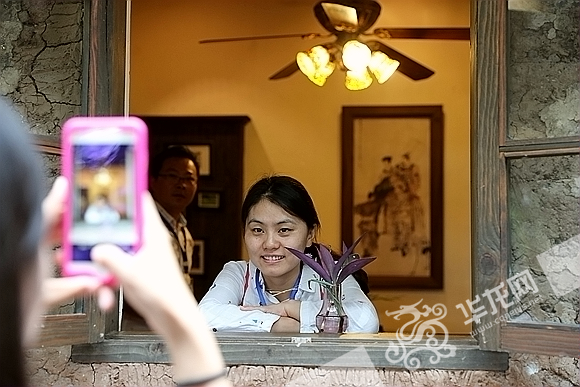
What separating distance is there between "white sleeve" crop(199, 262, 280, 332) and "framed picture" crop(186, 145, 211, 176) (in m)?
1.98

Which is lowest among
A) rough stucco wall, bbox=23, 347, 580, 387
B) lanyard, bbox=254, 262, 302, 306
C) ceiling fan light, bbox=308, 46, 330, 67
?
rough stucco wall, bbox=23, 347, 580, 387

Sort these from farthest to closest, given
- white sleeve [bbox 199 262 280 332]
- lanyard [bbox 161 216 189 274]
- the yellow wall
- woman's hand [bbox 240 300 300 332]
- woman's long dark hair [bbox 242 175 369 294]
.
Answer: the yellow wall
lanyard [bbox 161 216 189 274]
woman's long dark hair [bbox 242 175 369 294]
woman's hand [bbox 240 300 300 332]
white sleeve [bbox 199 262 280 332]

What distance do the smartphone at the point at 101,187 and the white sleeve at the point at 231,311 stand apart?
1.47 metres

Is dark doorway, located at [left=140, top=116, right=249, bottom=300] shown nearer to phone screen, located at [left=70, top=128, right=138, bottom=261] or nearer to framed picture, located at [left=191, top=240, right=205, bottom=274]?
framed picture, located at [left=191, top=240, right=205, bottom=274]

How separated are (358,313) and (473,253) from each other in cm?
70

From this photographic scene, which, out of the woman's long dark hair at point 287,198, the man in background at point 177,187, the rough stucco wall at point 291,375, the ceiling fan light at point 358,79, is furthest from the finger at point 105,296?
the man in background at point 177,187

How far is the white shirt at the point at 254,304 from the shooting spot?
236cm

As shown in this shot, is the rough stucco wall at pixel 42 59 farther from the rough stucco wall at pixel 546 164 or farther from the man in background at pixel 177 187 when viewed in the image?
the man in background at pixel 177 187

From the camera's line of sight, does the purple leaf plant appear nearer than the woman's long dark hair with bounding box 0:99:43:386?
No

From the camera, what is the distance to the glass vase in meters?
2.33

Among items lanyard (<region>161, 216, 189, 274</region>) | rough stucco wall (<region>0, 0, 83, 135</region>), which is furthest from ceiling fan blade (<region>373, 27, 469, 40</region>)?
rough stucco wall (<region>0, 0, 83, 135</region>)

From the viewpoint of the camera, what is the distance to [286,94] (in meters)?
4.79

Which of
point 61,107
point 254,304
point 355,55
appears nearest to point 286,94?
point 355,55

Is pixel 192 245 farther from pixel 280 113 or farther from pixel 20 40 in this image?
pixel 20 40
